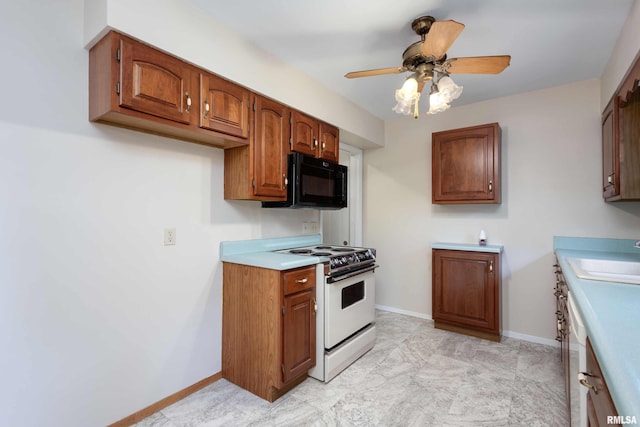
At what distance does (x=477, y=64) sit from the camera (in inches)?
68.2

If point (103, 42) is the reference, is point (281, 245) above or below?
below

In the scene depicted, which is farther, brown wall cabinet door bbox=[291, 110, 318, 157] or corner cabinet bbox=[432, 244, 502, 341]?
corner cabinet bbox=[432, 244, 502, 341]

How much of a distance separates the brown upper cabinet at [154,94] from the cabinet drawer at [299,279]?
1002mm

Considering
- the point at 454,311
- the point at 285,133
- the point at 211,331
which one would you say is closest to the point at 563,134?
the point at 454,311

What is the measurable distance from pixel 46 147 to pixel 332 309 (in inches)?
76.2

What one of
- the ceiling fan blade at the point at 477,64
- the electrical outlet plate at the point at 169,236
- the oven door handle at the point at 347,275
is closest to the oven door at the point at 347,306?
the oven door handle at the point at 347,275

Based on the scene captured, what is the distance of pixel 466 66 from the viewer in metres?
1.76

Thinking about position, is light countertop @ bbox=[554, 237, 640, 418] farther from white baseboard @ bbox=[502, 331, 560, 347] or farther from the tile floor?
white baseboard @ bbox=[502, 331, 560, 347]

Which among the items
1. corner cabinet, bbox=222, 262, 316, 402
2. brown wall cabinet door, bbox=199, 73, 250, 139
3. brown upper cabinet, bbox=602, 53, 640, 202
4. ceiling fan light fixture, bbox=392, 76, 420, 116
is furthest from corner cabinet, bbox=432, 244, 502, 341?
brown wall cabinet door, bbox=199, 73, 250, 139

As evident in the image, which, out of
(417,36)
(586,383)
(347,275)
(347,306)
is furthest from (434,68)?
(347,306)

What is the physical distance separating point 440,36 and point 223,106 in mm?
1330

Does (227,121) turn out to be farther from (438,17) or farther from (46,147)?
(438,17)

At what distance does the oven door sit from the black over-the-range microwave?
0.70 metres

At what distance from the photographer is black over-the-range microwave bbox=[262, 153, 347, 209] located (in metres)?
2.43
